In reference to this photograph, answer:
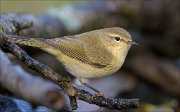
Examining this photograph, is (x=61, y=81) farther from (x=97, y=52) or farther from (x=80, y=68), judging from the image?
(x=97, y=52)

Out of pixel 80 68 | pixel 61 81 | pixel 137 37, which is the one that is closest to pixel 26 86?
pixel 80 68

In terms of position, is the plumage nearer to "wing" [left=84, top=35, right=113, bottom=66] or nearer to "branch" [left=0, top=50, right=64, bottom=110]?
"wing" [left=84, top=35, right=113, bottom=66]

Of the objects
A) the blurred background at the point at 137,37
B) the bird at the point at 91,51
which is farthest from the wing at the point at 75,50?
the blurred background at the point at 137,37

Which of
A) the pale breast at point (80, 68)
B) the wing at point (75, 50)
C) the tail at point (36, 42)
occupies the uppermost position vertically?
the tail at point (36, 42)

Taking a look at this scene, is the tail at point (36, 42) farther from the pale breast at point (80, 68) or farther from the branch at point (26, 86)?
the branch at point (26, 86)

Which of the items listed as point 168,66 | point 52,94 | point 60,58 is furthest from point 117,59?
point 168,66

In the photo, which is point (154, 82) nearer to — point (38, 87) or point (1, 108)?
point (38, 87)

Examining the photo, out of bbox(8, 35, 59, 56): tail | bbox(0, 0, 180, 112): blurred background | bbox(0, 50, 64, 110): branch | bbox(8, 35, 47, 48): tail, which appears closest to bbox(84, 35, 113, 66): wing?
bbox(8, 35, 59, 56): tail
